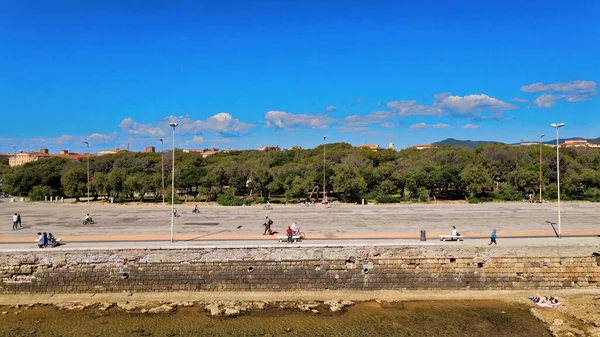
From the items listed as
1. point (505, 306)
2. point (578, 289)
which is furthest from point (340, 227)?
point (578, 289)

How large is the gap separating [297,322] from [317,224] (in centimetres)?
1150

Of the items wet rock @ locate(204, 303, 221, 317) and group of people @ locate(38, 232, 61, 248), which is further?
group of people @ locate(38, 232, 61, 248)

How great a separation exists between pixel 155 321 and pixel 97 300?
3795 mm

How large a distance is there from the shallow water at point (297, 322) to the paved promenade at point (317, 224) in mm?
3769

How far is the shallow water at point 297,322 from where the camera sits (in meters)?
13.1

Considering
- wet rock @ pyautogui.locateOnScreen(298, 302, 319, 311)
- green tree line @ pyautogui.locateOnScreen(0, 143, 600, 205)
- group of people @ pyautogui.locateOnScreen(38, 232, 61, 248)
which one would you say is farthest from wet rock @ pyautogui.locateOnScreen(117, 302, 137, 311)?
green tree line @ pyautogui.locateOnScreen(0, 143, 600, 205)

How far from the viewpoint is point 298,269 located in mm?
16594

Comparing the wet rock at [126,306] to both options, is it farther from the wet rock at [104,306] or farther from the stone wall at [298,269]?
the stone wall at [298,269]

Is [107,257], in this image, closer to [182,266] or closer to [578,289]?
[182,266]

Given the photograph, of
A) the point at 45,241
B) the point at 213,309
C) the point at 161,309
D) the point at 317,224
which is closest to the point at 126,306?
the point at 161,309

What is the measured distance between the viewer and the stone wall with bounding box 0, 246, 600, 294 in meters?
16.3

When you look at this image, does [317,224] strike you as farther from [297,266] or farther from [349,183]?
[349,183]

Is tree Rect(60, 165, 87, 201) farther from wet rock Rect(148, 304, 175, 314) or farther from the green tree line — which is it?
wet rock Rect(148, 304, 175, 314)

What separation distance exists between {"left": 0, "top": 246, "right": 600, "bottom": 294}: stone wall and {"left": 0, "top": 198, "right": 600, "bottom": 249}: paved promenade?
1.29m
